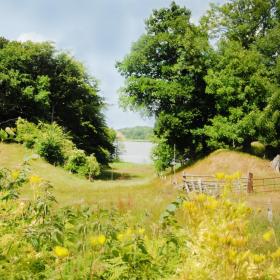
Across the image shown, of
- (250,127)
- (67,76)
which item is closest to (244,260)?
(250,127)

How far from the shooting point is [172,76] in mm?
38562

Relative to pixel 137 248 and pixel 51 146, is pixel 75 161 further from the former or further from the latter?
pixel 137 248

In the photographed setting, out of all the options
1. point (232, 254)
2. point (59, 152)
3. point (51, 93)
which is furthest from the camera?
point (51, 93)

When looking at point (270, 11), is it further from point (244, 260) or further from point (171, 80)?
point (244, 260)

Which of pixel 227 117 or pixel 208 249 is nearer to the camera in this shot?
pixel 208 249

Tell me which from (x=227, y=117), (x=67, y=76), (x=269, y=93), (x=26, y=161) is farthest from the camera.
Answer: (x=67, y=76)

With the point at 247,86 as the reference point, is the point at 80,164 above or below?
below

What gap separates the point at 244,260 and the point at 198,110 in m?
36.1

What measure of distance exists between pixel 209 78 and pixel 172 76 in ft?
11.6

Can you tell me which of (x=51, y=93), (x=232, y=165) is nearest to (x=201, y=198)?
→ (x=232, y=165)

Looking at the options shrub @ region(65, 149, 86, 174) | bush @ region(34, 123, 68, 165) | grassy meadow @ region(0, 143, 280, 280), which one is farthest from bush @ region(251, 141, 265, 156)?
grassy meadow @ region(0, 143, 280, 280)

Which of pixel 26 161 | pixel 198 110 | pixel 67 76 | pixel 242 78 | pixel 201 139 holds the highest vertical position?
pixel 67 76

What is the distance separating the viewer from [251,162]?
34.9 m

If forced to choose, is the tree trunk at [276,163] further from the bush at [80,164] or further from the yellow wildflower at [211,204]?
the yellow wildflower at [211,204]
